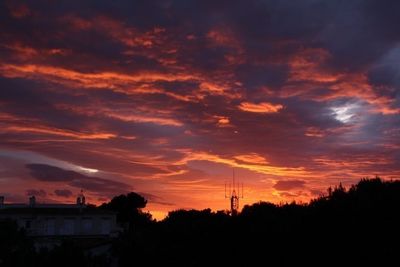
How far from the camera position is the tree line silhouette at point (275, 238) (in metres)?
25.8

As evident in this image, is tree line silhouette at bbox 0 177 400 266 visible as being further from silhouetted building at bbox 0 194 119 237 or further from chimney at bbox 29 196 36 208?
chimney at bbox 29 196 36 208

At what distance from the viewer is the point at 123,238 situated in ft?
189

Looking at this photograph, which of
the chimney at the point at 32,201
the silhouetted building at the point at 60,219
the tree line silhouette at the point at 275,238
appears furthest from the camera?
the chimney at the point at 32,201

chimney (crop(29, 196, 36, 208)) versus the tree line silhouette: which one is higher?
chimney (crop(29, 196, 36, 208))

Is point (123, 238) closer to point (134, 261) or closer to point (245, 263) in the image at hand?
point (134, 261)

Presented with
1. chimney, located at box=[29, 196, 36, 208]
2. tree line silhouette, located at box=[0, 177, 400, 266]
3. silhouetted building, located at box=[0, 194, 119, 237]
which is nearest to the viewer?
tree line silhouette, located at box=[0, 177, 400, 266]

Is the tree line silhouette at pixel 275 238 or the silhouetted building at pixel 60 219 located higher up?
the silhouetted building at pixel 60 219

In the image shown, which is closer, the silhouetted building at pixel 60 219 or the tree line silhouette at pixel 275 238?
the tree line silhouette at pixel 275 238

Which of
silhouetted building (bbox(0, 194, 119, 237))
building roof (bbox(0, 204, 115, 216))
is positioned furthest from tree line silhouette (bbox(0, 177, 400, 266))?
building roof (bbox(0, 204, 115, 216))

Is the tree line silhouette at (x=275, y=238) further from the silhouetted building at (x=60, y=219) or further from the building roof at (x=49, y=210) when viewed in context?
the building roof at (x=49, y=210)

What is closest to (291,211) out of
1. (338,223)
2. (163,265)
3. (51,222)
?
(338,223)

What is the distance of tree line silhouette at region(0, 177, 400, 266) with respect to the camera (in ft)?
84.8

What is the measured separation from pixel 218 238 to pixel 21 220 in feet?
178

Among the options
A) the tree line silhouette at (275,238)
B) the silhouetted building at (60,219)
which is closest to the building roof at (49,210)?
the silhouetted building at (60,219)
